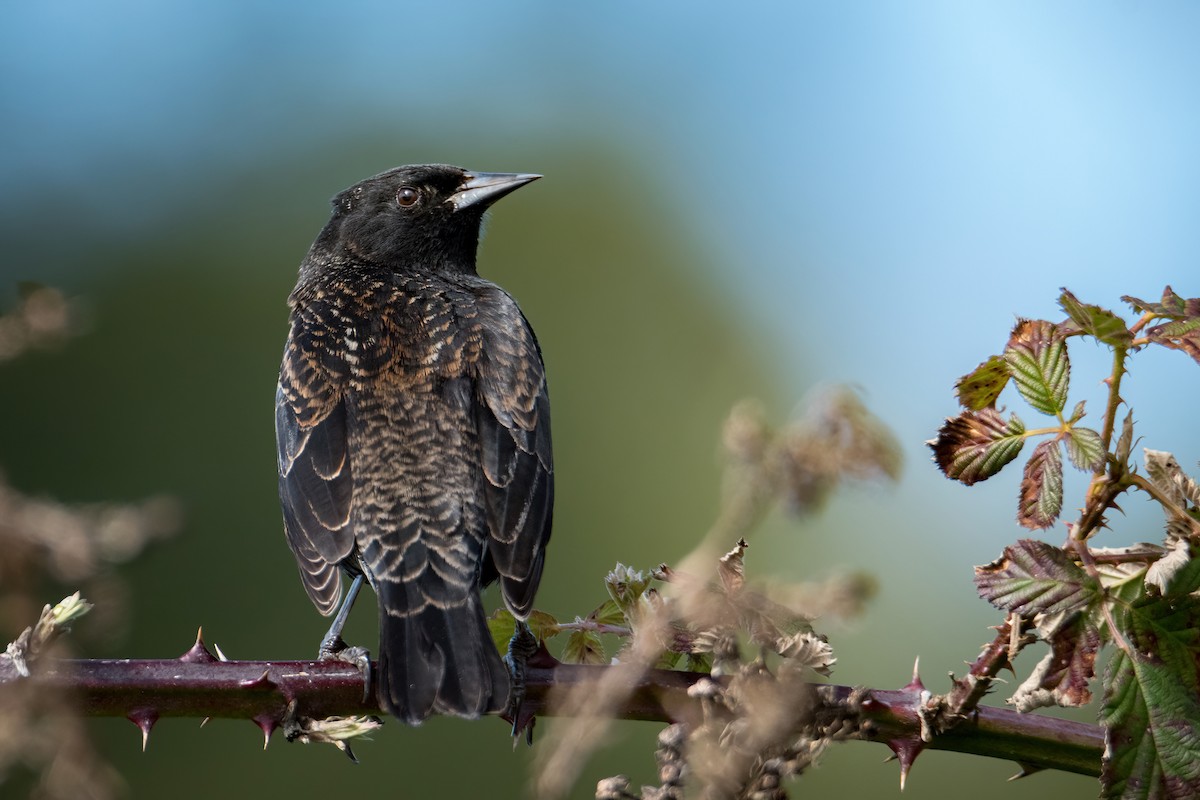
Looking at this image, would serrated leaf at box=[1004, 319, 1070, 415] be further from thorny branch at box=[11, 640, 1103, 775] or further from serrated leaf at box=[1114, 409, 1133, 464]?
thorny branch at box=[11, 640, 1103, 775]

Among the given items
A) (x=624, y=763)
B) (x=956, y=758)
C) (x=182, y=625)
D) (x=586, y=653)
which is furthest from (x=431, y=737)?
(x=586, y=653)

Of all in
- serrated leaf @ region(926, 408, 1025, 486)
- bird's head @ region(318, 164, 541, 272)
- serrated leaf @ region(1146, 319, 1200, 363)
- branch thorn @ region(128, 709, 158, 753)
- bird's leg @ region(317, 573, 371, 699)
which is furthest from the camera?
bird's head @ region(318, 164, 541, 272)

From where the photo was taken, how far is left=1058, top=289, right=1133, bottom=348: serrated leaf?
1672 mm

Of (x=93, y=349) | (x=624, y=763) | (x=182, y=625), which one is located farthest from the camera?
(x=93, y=349)

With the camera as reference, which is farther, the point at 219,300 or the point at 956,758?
the point at 219,300

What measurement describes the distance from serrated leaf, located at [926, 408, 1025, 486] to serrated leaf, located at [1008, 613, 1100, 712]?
24 cm

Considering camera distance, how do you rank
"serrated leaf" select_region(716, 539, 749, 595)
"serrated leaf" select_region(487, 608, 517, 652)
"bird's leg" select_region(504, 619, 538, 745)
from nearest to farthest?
"serrated leaf" select_region(716, 539, 749, 595), "bird's leg" select_region(504, 619, 538, 745), "serrated leaf" select_region(487, 608, 517, 652)

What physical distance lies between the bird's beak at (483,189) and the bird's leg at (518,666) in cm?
208

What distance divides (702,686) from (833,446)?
343mm

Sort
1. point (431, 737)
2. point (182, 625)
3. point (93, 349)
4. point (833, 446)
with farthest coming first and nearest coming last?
1. point (93, 349)
2. point (182, 625)
3. point (431, 737)
4. point (833, 446)

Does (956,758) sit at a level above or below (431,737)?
above

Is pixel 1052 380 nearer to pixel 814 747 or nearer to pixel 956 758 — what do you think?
pixel 814 747

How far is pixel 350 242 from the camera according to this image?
14.5 feet

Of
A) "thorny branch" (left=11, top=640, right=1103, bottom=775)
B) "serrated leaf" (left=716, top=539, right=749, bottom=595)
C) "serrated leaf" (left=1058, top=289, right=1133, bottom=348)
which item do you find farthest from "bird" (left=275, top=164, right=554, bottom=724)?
"serrated leaf" (left=1058, top=289, right=1133, bottom=348)
